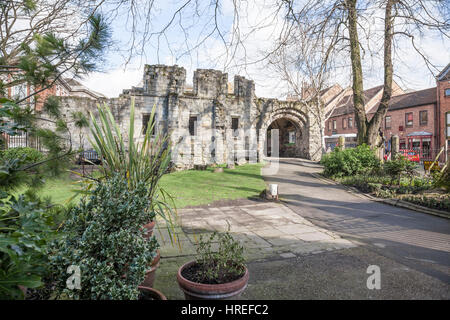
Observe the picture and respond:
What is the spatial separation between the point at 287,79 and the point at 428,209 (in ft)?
47.5

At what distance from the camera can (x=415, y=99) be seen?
28766 millimetres

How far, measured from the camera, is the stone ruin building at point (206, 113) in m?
17.1

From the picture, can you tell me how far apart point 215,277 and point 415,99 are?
3378cm

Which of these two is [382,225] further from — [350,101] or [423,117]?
[350,101]

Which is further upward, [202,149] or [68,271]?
[202,149]

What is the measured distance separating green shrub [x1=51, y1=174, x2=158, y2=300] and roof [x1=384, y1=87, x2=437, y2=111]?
3177 centimetres

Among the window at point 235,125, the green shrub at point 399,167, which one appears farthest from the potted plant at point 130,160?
the window at point 235,125

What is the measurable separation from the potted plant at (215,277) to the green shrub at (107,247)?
0.39 m

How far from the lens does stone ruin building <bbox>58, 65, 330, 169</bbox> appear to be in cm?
1712

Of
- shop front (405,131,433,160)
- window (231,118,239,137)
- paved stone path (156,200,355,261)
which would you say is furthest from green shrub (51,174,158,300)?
shop front (405,131,433,160)

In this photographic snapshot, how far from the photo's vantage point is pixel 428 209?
22.0ft

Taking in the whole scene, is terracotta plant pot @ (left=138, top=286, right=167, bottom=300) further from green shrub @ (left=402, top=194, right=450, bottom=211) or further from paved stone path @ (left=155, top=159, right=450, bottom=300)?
green shrub @ (left=402, top=194, right=450, bottom=211)
